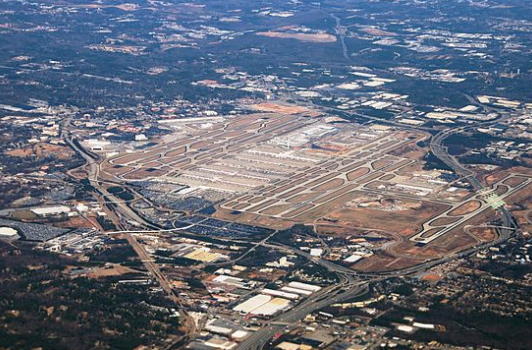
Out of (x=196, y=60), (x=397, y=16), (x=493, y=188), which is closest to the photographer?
(x=493, y=188)

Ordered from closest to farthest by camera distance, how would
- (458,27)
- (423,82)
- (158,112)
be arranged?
(158,112), (423,82), (458,27)

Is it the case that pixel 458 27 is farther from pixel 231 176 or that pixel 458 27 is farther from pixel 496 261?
pixel 496 261

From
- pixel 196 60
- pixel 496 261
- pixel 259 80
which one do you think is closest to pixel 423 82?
pixel 259 80

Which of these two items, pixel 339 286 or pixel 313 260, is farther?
pixel 313 260

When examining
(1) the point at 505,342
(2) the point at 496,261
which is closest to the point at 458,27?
(2) the point at 496,261

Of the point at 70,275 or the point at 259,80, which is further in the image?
the point at 259,80

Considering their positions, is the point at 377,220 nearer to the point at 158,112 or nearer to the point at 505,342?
the point at 505,342

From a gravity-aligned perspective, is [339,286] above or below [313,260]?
above

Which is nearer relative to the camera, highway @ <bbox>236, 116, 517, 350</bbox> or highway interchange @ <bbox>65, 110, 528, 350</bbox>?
highway @ <bbox>236, 116, 517, 350</bbox>

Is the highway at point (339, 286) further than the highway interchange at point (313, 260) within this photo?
No
